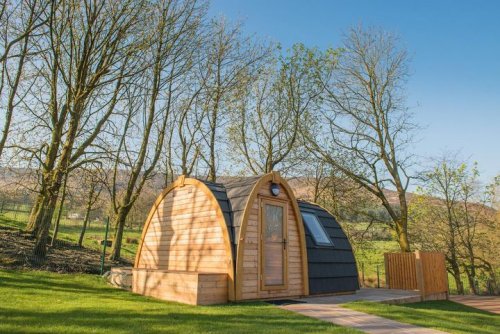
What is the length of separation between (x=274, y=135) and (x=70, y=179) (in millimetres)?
11582

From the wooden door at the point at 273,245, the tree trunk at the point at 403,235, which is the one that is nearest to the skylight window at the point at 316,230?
the wooden door at the point at 273,245

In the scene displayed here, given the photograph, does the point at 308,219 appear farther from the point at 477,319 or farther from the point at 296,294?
the point at 477,319

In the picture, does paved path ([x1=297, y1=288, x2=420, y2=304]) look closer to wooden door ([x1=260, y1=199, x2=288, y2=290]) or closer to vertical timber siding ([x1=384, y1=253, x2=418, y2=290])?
vertical timber siding ([x1=384, y1=253, x2=418, y2=290])

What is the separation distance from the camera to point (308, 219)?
1191cm

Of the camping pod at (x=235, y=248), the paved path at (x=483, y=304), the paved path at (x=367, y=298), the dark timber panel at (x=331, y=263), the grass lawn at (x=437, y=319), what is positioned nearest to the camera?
the grass lawn at (x=437, y=319)

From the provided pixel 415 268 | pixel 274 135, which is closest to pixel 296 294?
pixel 415 268

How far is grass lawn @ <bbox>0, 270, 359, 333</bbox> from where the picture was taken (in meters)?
5.39

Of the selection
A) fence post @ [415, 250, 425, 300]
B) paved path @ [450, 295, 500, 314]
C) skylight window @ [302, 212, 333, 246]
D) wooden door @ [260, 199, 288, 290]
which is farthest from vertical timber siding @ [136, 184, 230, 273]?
paved path @ [450, 295, 500, 314]

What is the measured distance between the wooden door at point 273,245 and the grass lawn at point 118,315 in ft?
3.47

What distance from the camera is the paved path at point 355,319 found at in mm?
6309

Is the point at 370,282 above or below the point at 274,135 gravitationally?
below

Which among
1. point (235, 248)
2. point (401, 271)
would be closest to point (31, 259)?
point (235, 248)

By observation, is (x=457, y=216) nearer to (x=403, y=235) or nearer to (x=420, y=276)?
(x=403, y=235)

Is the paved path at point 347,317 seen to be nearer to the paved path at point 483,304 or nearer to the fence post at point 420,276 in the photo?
the fence post at point 420,276
